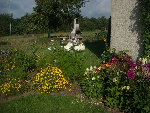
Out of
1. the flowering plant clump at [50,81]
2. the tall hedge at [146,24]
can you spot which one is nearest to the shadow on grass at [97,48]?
the tall hedge at [146,24]

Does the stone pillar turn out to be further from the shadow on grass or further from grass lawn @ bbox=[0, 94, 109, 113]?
grass lawn @ bbox=[0, 94, 109, 113]

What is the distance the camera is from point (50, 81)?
7977mm

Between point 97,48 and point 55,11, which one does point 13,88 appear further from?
point 55,11

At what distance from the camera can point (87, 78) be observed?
25.0 ft

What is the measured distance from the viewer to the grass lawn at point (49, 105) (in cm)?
659

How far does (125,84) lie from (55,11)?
2263 centimetres

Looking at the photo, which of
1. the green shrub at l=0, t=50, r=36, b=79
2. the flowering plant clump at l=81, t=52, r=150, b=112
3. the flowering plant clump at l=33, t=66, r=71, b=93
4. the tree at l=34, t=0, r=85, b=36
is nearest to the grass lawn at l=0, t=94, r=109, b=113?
the flowering plant clump at l=33, t=66, r=71, b=93

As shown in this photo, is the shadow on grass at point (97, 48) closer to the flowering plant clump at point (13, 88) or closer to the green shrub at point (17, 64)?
the green shrub at point (17, 64)

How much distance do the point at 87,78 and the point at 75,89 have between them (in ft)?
2.77

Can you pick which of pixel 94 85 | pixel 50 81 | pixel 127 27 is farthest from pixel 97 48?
pixel 94 85

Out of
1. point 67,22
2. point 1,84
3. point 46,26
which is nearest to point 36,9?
point 46,26

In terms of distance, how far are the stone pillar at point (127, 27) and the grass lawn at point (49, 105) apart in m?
4.07

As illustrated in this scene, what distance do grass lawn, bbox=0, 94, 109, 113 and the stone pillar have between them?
4071mm

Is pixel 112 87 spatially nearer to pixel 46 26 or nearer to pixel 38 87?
pixel 38 87
